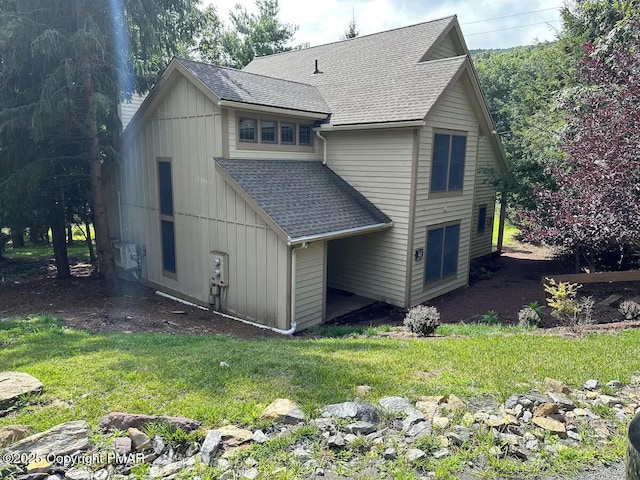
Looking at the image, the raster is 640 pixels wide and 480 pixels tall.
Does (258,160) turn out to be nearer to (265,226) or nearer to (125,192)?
(265,226)

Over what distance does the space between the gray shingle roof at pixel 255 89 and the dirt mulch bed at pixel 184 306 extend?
16.5ft

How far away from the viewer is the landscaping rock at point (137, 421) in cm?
350

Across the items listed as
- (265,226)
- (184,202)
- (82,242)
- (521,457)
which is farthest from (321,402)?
(82,242)

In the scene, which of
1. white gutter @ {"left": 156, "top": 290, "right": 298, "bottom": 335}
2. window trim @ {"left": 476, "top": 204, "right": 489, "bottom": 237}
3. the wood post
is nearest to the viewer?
the wood post

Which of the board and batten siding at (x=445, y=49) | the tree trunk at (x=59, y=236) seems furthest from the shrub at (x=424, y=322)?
the tree trunk at (x=59, y=236)

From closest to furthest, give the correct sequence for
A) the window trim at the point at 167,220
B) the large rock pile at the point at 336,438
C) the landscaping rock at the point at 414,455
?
the large rock pile at the point at 336,438, the landscaping rock at the point at 414,455, the window trim at the point at 167,220

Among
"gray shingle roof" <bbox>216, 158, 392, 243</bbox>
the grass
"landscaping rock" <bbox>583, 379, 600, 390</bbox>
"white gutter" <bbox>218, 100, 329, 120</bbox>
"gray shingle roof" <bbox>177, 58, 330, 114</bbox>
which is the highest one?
"gray shingle roof" <bbox>177, 58, 330, 114</bbox>

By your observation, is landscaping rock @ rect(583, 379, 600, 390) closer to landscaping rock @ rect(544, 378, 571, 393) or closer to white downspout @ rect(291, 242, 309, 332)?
landscaping rock @ rect(544, 378, 571, 393)

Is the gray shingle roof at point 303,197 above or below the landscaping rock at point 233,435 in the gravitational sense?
above

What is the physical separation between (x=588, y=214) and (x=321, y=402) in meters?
7.42

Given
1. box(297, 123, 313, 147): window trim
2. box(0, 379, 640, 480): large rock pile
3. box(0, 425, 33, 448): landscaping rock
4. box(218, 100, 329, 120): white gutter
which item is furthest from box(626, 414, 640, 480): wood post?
box(297, 123, 313, 147): window trim

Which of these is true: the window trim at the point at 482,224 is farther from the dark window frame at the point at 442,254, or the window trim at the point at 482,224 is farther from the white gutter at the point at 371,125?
the white gutter at the point at 371,125

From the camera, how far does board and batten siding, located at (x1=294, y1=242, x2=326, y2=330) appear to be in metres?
9.19

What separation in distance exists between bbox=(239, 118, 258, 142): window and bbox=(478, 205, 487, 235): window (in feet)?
33.5
